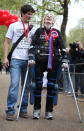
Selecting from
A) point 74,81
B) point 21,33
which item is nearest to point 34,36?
point 21,33

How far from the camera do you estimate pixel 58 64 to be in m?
6.77

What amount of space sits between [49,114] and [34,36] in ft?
4.63

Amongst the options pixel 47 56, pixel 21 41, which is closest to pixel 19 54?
pixel 21 41

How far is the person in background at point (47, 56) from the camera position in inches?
260

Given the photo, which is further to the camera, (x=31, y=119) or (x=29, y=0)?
(x=29, y=0)

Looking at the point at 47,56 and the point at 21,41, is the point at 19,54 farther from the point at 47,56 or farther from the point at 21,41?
the point at 47,56

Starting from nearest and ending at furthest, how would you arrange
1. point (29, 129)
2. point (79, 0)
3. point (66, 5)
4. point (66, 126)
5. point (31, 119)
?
point (29, 129) → point (66, 126) → point (31, 119) → point (66, 5) → point (79, 0)


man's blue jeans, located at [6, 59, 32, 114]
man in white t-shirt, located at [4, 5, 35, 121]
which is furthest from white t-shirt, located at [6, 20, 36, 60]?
man's blue jeans, located at [6, 59, 32, 114]

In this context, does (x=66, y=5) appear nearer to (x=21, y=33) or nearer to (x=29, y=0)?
(x=29, y=0)

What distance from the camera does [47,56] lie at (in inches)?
261

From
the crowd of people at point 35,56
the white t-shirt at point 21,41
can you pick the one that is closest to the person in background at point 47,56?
the crowd of people at point 35,56

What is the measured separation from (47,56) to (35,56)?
213 mm

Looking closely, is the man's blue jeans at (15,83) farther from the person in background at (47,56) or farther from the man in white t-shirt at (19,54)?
the person in background at (47,56)

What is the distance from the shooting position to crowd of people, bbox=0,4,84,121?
6.60 m
